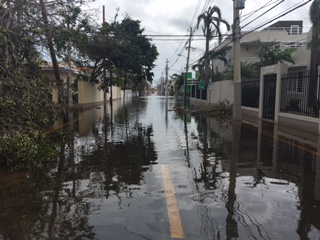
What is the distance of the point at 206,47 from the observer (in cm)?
3044

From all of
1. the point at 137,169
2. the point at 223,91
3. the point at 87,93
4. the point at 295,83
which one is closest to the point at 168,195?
the point at 137,169

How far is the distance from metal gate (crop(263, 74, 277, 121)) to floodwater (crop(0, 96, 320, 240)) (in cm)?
780

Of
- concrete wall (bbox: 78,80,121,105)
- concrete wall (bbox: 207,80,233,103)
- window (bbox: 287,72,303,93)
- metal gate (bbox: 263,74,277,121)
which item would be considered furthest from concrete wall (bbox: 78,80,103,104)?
window (bbox: 287,72,303,93)

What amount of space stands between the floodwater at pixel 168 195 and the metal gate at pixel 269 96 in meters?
7.80

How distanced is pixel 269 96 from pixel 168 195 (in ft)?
45.3

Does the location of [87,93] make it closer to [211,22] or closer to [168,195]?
[211,22]

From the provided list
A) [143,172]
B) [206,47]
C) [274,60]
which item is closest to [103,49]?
[206,47]

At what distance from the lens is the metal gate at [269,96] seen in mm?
17094

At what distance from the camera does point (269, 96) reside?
58.1 feet

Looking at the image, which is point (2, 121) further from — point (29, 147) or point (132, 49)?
point (132, 49)

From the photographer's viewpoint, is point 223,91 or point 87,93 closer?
point 223,91

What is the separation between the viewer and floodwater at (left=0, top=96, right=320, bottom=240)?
407 cm

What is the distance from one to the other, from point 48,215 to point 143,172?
2.70m

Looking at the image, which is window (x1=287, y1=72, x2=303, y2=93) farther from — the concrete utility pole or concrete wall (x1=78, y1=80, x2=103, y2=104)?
concrete wall (x1=78, y1=80, x2=103, y2=104)
